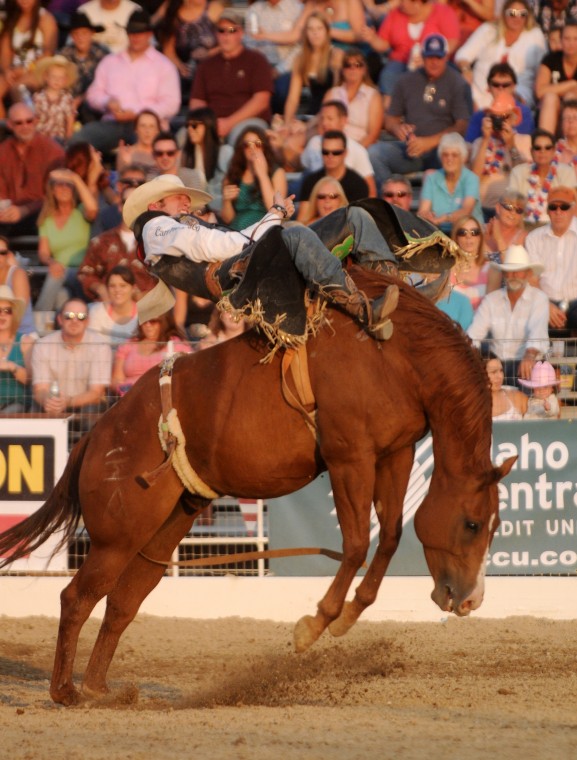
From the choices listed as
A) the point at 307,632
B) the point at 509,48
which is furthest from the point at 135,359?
the point at 509,48

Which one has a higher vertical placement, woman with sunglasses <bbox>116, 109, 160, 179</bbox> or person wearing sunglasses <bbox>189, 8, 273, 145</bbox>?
person wearing sunglasses <bbox>189, 8, 273, 145</bbox>

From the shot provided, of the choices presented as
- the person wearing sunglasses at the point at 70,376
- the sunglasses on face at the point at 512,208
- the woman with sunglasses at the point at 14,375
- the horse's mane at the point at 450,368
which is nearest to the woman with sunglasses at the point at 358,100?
the sunglasses on face at the point at 512,208

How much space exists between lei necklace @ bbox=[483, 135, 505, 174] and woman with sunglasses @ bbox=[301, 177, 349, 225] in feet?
5.07

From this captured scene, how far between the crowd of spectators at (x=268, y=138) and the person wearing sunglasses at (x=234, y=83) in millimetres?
19

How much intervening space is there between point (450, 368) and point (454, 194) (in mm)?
5147

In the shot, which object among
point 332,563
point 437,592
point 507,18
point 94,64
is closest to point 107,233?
point 94,64

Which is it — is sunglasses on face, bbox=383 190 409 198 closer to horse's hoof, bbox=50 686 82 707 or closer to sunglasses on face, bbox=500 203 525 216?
sunglasses on face, bbox=500 203 525 216

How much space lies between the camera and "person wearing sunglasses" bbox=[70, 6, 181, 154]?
471 inches

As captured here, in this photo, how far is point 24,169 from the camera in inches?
462

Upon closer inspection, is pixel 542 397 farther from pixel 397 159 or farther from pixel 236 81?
pixel 236 81

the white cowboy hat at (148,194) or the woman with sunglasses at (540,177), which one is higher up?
the white cowboy hat at (148,194)

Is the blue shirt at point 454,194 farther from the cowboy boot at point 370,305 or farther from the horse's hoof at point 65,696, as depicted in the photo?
the horse's hoof at point 65,696

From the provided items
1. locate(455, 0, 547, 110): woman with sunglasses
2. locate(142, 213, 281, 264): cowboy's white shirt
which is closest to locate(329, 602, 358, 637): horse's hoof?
locate(142, 213, 281, 264): cowboy's white shirt

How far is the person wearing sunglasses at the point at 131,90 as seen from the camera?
11953 mm
